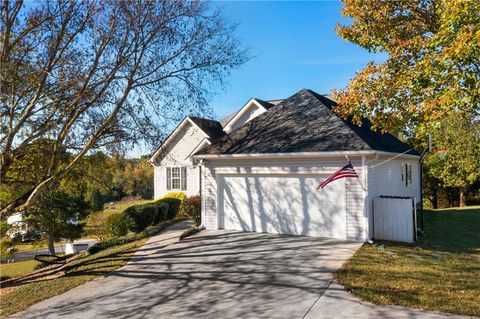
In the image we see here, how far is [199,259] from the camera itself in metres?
10.5

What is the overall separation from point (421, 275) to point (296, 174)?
17.5 ft

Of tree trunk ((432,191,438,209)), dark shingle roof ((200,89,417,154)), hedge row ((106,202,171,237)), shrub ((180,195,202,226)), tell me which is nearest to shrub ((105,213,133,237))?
hedge row ((106,202,171,237))

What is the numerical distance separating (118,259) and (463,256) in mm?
10136

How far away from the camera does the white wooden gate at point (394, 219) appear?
460 inches

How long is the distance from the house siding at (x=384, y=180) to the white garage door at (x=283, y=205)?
86cm

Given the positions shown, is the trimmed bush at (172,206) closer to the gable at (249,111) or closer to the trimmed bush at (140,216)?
the trimmed bush at (140,216)

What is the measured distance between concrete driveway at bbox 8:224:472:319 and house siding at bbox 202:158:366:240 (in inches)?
33.2

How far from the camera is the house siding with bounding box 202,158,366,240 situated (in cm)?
1158

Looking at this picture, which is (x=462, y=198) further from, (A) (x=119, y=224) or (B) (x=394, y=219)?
(A) (x=119, y=224)

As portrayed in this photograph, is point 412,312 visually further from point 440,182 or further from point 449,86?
point 440,182

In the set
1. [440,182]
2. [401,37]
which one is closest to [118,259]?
[401,37]

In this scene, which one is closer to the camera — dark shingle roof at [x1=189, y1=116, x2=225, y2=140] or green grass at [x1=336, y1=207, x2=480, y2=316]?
green grass at [x1=336, y1=207, x2=480, y2=316]

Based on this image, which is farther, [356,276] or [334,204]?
[334,204]

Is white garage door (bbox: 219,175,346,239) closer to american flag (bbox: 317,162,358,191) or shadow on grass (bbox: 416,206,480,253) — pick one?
american flag (bbox: 317,162,358,191)
